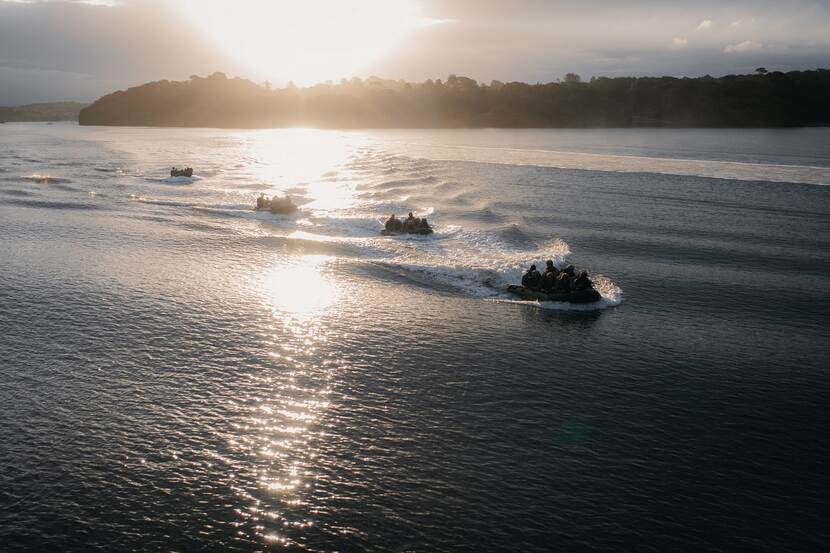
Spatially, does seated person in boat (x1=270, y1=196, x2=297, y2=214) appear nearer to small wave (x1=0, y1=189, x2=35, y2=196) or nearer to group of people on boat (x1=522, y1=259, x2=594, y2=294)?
small wave (x1=0, y1=189, x2=35, y2=196)

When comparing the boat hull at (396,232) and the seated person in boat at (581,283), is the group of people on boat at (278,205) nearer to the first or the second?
the boat hull at (396,232)

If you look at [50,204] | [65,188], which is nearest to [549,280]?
[50,204]

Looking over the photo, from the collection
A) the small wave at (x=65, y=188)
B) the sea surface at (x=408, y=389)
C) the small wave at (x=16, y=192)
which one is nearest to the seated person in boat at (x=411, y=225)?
the sea surface at (x=408, y=389)

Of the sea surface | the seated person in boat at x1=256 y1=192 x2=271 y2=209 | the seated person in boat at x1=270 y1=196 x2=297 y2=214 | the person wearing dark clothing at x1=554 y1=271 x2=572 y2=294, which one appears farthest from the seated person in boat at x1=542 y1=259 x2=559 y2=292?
the seated person in boat at x1=256 y1=192 x2=271 y2=209

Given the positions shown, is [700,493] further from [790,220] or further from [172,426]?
[790,220]

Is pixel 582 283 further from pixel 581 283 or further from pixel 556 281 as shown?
pixel 556 281

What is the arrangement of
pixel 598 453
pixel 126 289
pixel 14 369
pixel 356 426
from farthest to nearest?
pixel 126 289, pixel 14 369, pixel 356 426, pixel 598 453

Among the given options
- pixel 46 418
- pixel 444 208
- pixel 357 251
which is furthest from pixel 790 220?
pixel 46 418
